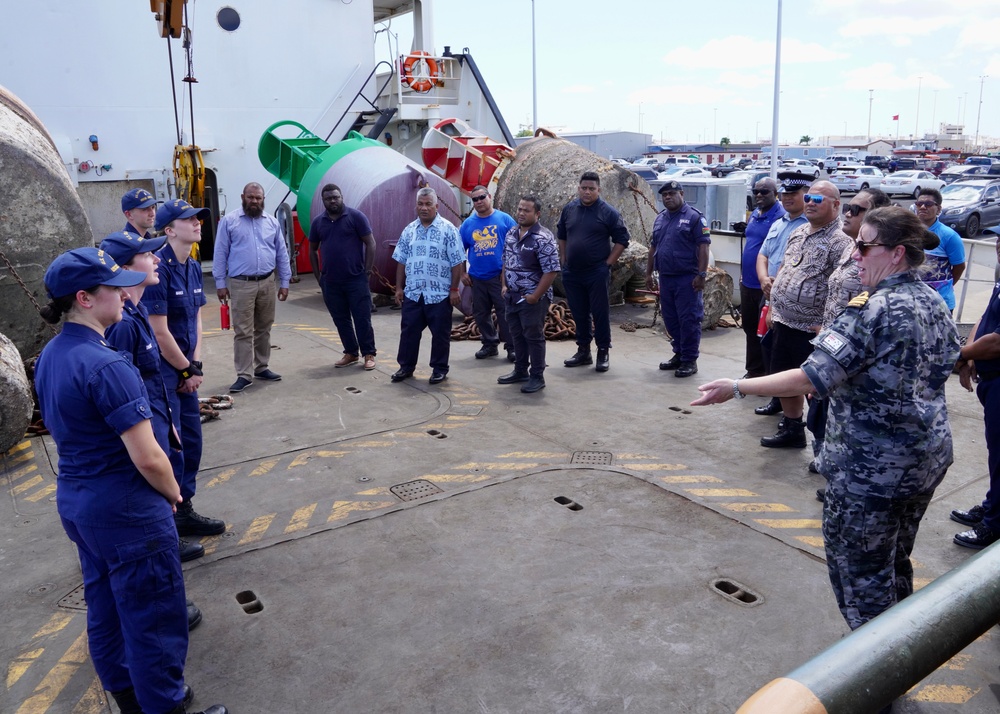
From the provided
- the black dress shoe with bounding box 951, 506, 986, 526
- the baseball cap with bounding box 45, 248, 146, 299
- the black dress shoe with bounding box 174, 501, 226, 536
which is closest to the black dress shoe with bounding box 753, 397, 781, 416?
the black dress shoe with bounding box 951, 506, 986, 526

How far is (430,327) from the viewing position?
25.3 ft

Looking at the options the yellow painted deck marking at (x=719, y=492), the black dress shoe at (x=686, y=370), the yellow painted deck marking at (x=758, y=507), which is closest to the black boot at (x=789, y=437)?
the yellow painted deck marking at (x=719, y=492)

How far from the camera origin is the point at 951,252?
615 centimetres

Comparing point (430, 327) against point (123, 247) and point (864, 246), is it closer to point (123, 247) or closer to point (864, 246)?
point (123, 247)

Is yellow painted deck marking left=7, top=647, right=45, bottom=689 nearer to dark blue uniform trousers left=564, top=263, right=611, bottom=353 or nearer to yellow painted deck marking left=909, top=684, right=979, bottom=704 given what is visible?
yellow painted deck marking left=909, top=684, right=979, bottom=704

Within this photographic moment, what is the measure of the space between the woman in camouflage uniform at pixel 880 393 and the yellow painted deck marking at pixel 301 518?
9.40 feet

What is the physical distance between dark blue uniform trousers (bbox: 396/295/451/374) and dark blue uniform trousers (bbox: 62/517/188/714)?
4.90 metres

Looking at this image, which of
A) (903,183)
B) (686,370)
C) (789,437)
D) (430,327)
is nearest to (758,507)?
(789,437)

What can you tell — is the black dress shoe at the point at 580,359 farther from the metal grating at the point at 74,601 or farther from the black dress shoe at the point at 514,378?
the metal grating at the point at 74,601

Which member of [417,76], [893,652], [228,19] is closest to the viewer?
[893,652]

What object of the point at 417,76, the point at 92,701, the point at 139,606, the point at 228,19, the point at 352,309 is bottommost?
the point at 92,701

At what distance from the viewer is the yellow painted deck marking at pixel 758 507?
15.9 ft

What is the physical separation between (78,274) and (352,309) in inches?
226

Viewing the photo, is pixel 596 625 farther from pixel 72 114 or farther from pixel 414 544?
pixel 72 114
